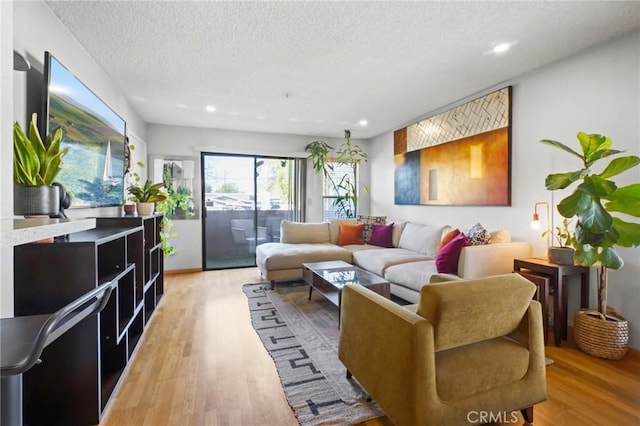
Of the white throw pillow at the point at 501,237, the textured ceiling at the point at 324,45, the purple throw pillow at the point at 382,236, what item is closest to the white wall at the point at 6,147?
the textured ceiling at the point at 324,45

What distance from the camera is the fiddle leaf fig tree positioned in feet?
6.56

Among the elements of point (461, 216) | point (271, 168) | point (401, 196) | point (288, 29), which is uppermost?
point (288, 29)

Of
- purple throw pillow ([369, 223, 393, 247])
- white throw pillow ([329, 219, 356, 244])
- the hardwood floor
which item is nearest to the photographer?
the hardwood floor

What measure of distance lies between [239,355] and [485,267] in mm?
2309

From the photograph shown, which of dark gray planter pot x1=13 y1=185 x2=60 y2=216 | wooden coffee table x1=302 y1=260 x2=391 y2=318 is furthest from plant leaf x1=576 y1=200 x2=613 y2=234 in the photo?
dark gray planter pot x1=13 y1=185 x2=60 y2=216

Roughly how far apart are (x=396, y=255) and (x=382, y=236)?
0.86 metres

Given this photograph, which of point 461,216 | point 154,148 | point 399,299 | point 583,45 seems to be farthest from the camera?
point 154,148

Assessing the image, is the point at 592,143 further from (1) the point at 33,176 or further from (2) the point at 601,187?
(1) the point at 33,176

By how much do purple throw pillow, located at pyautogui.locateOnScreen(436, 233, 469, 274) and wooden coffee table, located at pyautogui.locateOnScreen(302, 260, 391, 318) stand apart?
59 centimetres

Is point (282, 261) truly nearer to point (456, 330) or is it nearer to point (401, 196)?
point (401, 196)

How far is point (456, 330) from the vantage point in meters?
1.33

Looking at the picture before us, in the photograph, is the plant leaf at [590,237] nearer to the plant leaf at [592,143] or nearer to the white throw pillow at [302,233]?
the plant leaf at [592,143]

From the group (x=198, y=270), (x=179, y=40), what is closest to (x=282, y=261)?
(x=198, y=270)

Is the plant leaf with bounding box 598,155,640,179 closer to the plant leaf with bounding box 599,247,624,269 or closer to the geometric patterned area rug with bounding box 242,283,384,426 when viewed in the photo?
the plant leaf with bounding box 599,247,624,269
